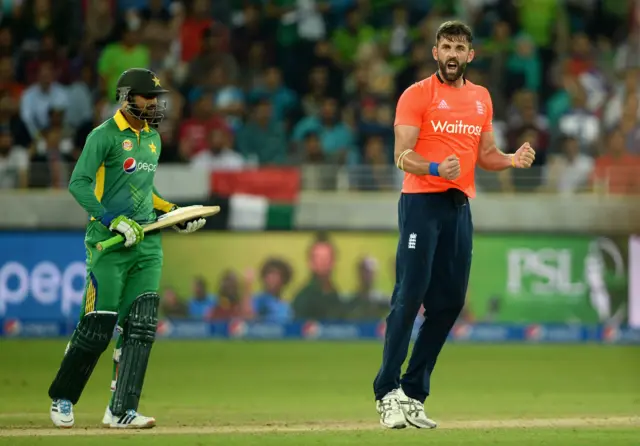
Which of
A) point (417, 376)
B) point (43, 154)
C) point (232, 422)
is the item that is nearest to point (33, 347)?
point (43, 154)

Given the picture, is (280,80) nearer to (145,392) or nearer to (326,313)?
(326,313)

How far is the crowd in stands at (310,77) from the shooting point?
1805 centimetres

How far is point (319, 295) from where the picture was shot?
55.2 ft

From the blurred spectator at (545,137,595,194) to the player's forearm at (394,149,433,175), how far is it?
945cm

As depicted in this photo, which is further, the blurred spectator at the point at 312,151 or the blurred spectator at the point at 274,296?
the blurred spectator at the point at 312,151

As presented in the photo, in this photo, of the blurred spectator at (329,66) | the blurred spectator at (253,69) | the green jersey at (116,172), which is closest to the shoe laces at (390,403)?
the green jersey at (116,172)

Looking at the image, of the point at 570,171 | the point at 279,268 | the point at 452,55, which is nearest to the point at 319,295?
the point at 279,268

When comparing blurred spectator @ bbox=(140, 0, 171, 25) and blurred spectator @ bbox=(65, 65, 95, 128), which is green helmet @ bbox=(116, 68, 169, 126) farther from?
blurred spectator @ bbox=(140, 0, 171, 25)

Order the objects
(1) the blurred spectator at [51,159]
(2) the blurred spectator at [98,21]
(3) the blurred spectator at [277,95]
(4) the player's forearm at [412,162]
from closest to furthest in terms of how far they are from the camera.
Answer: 1. (4) the player's forearm at [412,162]
2. (1) the blurred spectator at [51,159]
3. (3) the blurred spectator at [277,95]
4. (2) the blurred spectator at [98,21]

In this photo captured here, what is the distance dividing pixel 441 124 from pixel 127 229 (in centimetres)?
205

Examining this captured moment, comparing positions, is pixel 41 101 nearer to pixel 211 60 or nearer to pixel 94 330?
pixel 211 60

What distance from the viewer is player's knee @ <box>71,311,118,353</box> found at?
8766 millimetres

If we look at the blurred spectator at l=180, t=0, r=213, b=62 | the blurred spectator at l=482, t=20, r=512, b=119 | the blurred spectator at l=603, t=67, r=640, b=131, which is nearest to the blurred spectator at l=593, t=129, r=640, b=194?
the blurred spectator at l=603, t=67, r=640, b=131

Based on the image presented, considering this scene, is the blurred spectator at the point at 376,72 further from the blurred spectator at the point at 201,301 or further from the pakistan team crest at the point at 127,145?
the pakistan team crest at the point at 127,145
